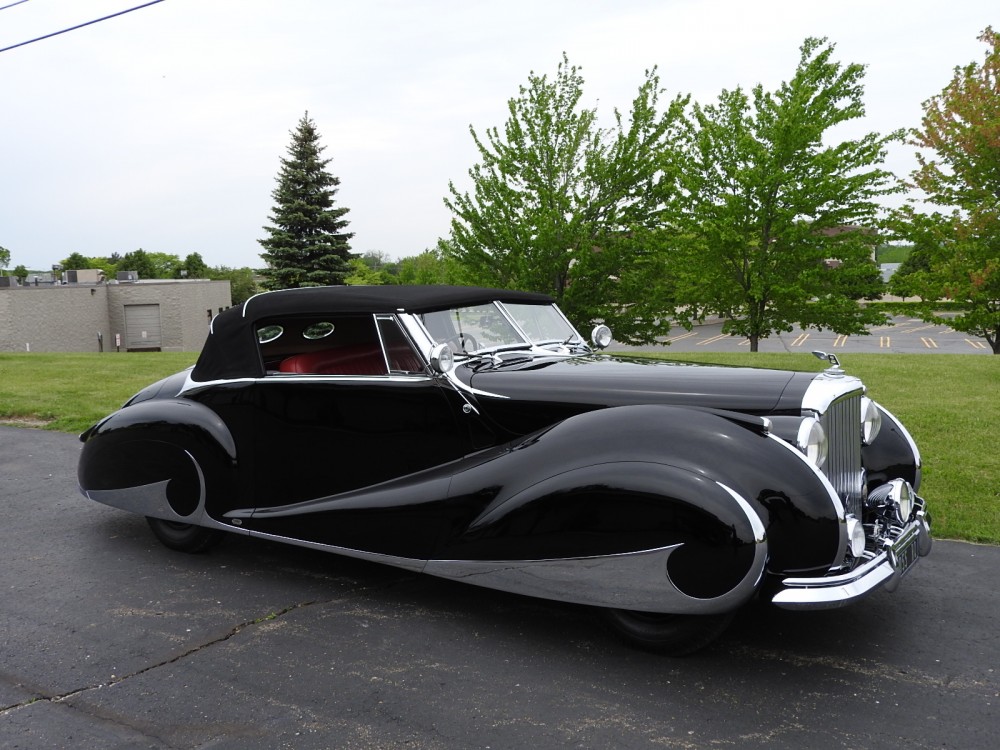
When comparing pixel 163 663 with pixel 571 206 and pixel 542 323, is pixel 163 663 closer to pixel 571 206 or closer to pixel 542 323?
pixel 542 323

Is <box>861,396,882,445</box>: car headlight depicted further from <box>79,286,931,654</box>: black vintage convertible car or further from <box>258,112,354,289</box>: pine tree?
<box>258,112,354,289</box>: pine tree

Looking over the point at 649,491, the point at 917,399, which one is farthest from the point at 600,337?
the point at 917,399

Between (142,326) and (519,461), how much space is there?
50.8 metres

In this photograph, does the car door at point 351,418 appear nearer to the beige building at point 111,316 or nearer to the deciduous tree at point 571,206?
the deciduous tree at point 571,206

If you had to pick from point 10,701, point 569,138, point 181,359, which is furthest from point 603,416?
point 181,359

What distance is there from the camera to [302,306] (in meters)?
4.45

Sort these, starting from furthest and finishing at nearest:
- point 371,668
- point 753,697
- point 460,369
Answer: point 460,369 < point 371,668 < point 753,697

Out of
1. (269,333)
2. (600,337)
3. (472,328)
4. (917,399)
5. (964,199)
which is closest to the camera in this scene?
(472,328)

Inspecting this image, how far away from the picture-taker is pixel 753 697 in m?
3.06

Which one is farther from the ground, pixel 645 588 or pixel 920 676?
pixel 645 588

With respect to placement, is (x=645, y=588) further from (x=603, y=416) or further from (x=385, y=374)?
(x=385, y=374)

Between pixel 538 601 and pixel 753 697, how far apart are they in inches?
50.7

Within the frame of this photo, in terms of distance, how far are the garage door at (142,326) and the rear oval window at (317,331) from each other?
4844cm

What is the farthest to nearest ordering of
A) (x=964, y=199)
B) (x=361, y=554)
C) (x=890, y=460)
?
1. (x=964, y=199)
2. (x=890, y=460)
3. (x=361, y=554)
